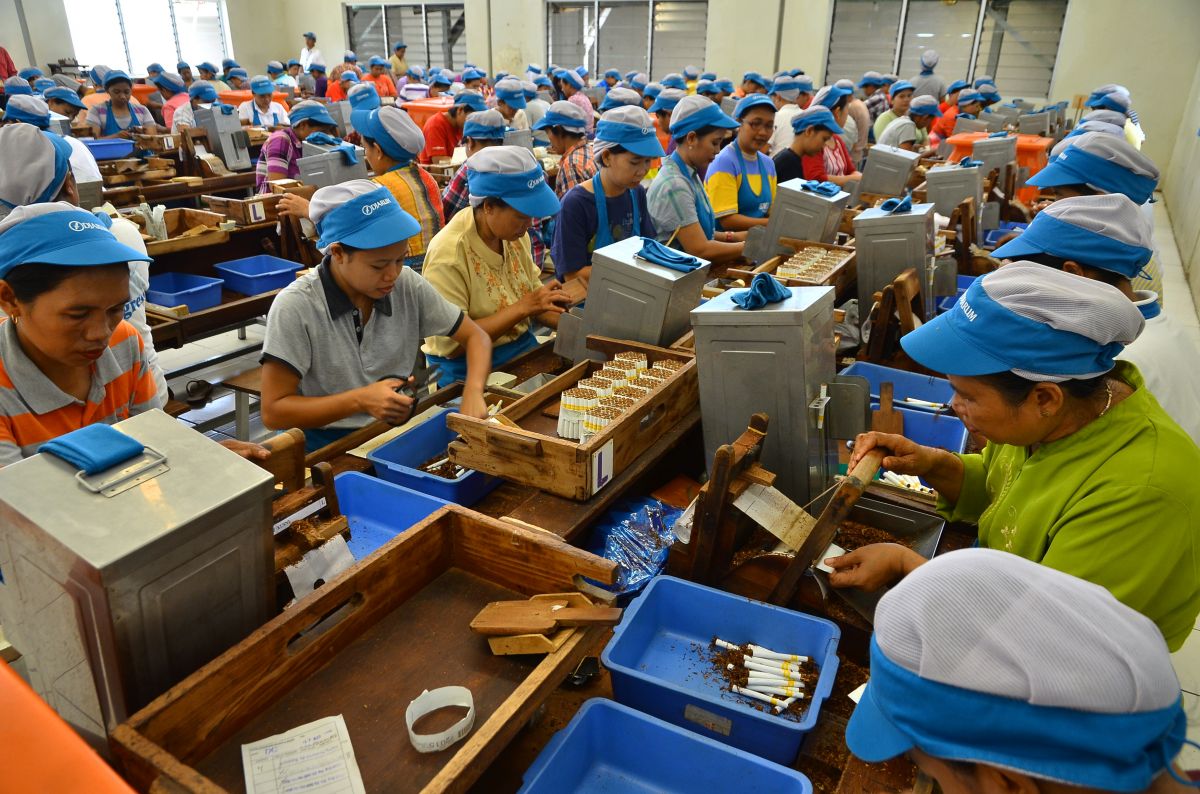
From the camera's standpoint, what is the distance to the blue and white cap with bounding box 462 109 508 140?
6.28 meters

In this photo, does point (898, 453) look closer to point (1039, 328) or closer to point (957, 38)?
point (1039, 328)

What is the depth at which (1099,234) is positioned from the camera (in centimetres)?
257

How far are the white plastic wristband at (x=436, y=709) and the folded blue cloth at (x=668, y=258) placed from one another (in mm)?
1835

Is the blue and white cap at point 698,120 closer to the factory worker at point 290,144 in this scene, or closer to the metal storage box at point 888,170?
the metal storage box at point 888,170

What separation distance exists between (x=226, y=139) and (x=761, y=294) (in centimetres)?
927

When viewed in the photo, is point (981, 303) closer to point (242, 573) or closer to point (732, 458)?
point (732, 458)

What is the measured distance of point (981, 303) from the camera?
157cm

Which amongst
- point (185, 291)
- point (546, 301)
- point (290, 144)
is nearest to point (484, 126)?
point (290, 144)

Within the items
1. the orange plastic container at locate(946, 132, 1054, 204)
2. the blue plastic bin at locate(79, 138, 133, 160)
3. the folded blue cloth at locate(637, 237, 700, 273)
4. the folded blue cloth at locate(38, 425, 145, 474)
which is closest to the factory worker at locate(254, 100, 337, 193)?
the blue plastic bin at locate(79, 138, 133, 160)

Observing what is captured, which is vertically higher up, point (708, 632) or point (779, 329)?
point (779, 329)

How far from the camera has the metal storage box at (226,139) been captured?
30.7ft

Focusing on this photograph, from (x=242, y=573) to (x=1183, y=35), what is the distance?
18.1 metres

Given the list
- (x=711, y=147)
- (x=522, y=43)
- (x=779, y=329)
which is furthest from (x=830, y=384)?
(x=522, y=43)

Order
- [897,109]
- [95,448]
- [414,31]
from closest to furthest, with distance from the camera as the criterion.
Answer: [95,448] < [897,109] < [414,31]
